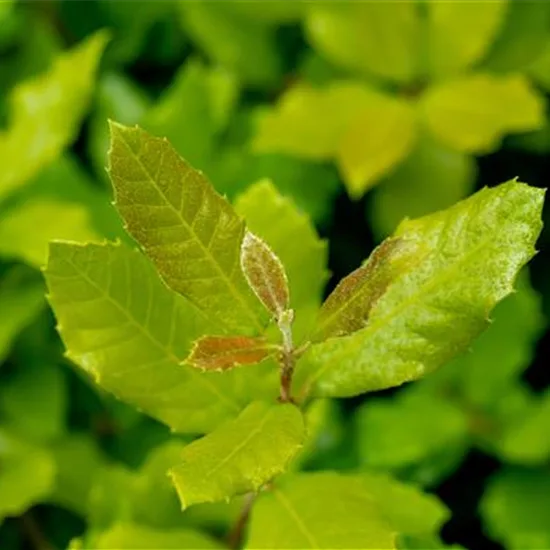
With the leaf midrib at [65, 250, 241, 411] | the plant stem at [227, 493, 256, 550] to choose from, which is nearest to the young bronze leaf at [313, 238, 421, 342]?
the leaf midrib at [65, 250, 241, 411]

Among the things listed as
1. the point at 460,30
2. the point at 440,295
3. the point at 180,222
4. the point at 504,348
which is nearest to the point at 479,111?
the point at 460,30

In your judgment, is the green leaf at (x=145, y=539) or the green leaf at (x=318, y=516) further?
the green leaf at (x=145, y=539)

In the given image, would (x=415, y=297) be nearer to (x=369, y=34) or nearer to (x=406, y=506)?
(x=406, y=506)

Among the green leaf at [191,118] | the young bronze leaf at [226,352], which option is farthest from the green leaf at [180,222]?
the green leaf at [191,118]

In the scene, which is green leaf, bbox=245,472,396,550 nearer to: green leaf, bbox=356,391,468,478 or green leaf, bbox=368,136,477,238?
green leaf, bbox=356,391,468,478

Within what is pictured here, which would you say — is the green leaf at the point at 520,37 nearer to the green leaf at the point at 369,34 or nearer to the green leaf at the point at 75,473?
the green leaf at the point at 369,34

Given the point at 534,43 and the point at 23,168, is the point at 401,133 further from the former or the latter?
the point at 23,168
